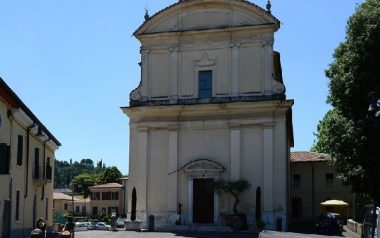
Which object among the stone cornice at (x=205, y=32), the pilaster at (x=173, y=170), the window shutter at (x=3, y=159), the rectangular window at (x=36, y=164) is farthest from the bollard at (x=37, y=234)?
the stone cornice at (x=205, y=32)

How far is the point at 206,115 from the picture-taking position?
36094 mm

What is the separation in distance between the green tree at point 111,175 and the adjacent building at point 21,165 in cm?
7342

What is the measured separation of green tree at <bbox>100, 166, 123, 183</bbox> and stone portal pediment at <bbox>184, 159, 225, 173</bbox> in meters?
74.1

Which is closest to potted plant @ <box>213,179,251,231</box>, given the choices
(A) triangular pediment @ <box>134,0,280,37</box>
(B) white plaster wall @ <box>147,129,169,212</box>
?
(B) white plaster wall @ <box>147,129,169,212</box>

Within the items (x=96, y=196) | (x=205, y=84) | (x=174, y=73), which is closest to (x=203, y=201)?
(x=205, y=84)

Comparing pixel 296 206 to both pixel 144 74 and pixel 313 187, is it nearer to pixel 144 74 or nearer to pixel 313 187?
pixel 313 187

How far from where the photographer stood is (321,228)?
105 feet

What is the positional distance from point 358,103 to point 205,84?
35.3ft

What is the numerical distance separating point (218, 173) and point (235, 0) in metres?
11.1

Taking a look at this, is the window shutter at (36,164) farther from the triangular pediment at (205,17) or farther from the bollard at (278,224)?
the bollard at (278,224)

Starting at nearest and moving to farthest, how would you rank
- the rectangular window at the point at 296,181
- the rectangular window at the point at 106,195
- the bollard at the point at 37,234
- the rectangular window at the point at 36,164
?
the bollard at the point at 37,234 < the rectangular window at the point at 36,164 < the rectangular window at the point at 296,181 < the rectangular window at the point at 106,195

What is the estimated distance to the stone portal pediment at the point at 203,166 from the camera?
35312 millimetres

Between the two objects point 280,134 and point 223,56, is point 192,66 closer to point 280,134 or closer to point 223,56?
point 223,56

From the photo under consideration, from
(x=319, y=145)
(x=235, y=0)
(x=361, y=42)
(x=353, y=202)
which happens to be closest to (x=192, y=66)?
(x=235, y=0)
